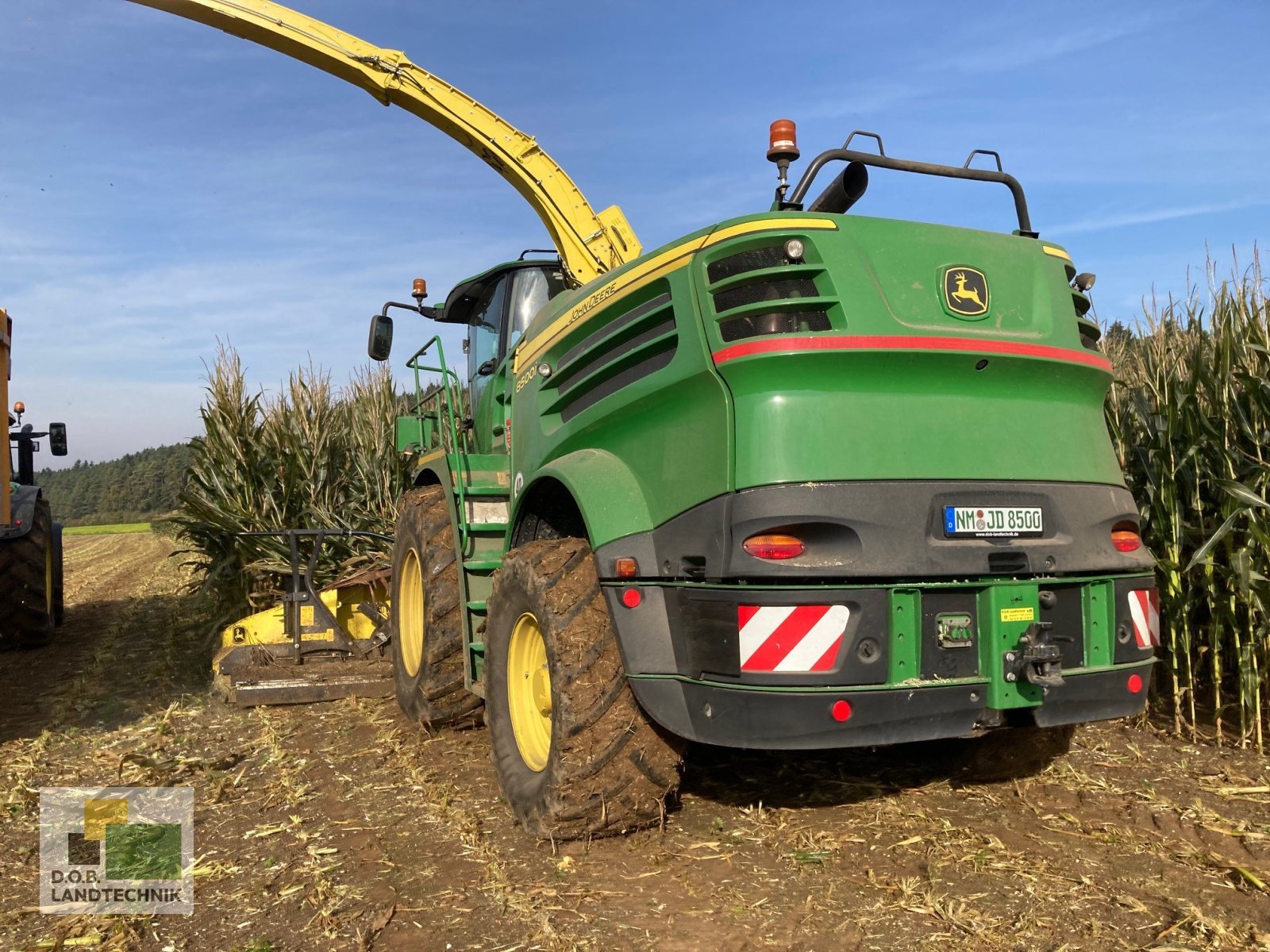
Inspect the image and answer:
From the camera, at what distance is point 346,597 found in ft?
22.5

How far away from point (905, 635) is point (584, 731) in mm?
1077

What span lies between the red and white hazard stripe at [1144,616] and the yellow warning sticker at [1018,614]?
0.50 meters

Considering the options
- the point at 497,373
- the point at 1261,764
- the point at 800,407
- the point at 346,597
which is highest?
the point at 497,373

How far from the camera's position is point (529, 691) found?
12.6ft

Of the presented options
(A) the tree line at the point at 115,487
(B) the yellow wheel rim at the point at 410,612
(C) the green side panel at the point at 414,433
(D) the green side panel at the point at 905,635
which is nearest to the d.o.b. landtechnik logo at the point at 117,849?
(B) the yellow wheel rim at the point at 410,612

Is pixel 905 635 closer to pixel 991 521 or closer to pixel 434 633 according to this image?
pixel 991 521

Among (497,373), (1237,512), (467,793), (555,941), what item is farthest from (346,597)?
(1237,512)

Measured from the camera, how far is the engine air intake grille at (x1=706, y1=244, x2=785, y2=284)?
3.10m

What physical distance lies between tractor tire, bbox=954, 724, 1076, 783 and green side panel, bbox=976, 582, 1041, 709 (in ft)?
4.27

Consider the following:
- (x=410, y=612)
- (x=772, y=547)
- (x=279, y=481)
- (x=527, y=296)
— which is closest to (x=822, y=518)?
(x=772, y=547)

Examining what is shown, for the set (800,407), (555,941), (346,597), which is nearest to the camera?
(555,941)

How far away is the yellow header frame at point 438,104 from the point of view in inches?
249

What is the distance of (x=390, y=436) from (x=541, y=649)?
5855 mm

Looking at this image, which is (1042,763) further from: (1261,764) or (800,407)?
(800,407)
